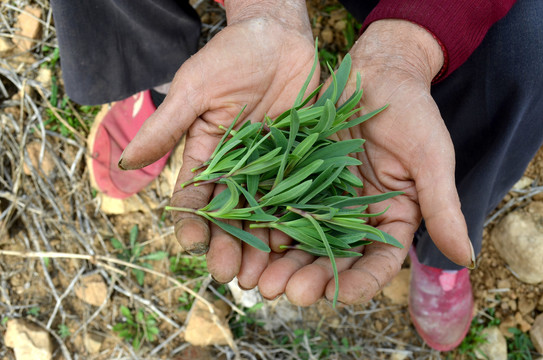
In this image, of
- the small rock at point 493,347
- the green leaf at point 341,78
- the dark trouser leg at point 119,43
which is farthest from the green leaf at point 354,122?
the small rock at point 493,347

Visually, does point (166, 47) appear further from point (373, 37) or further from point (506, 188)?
point (506, 188)

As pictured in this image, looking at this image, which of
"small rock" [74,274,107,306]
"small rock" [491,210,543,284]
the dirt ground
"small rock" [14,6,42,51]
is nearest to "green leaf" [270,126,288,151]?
the dirt ground

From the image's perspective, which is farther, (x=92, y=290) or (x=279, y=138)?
(x=92, y=290)

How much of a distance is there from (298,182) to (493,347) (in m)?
1.70

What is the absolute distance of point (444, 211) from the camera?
1409mm

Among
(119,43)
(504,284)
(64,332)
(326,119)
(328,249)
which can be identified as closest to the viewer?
(328,249)

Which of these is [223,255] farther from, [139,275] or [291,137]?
[139,275]

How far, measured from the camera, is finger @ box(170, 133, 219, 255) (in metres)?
1.35

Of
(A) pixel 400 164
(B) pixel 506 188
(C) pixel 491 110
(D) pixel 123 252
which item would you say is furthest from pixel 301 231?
(D) pixel 123 252

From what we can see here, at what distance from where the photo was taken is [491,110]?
1805mm

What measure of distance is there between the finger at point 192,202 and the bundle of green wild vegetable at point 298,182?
28mm

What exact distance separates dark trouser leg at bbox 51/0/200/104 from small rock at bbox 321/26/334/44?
0.74 m

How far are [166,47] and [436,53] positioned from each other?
50.4 inches

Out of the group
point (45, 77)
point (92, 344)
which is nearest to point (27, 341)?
point (92, 344)
